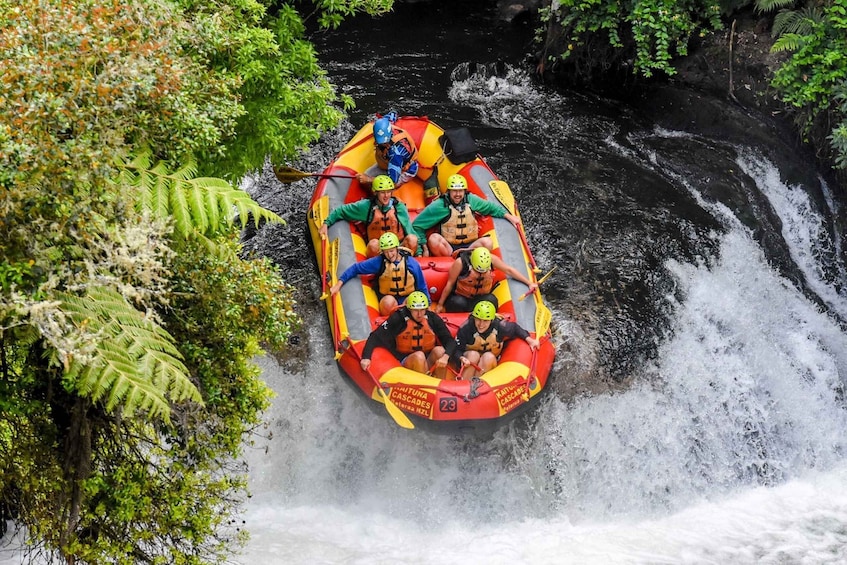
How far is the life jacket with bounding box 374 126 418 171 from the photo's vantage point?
1182 centimetres

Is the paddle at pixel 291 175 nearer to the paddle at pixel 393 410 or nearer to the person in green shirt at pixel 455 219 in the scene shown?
the person in green shirt at pixel 455 219

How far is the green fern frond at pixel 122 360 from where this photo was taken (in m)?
5.05

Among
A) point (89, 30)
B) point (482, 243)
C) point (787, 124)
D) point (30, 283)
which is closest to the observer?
point (30, 283)

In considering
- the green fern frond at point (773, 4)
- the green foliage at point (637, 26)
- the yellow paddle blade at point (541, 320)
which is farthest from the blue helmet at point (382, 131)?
the green fern frond at point (773, 4)

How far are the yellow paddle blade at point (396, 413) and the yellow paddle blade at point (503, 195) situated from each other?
336cm

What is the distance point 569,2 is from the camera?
579 inches

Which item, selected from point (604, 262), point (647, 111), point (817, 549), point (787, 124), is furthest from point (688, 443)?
point (647, 111)

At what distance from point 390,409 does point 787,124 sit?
842 centimetres

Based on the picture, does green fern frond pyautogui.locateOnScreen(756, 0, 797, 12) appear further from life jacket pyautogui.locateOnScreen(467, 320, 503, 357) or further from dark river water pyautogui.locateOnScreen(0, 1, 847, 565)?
life jacket pyautogui.locateOnScreen(467, 320, 503, 357)

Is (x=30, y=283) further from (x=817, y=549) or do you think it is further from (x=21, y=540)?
(x=817, y=549)

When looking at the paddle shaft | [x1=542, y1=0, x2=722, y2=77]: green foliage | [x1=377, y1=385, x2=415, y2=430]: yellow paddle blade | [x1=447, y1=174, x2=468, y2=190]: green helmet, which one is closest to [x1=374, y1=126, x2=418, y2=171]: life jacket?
the paddle shaft

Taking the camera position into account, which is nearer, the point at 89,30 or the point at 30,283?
the point at 30,283

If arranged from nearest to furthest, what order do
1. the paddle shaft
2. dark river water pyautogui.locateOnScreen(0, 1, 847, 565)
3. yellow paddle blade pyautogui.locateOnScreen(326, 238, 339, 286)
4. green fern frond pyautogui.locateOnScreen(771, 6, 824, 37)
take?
dark river water pyautogui.locateOnScreen(0, 1, 847, 565) < yellow paddle blade pyautogui.locateOnScreen(326, 238, 339, 286) < the paddle shaft < green fern frond pyautogui.locateOnScreen(771, 6, 824, 37)

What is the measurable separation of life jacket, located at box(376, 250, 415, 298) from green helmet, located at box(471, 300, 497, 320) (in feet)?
3.12
